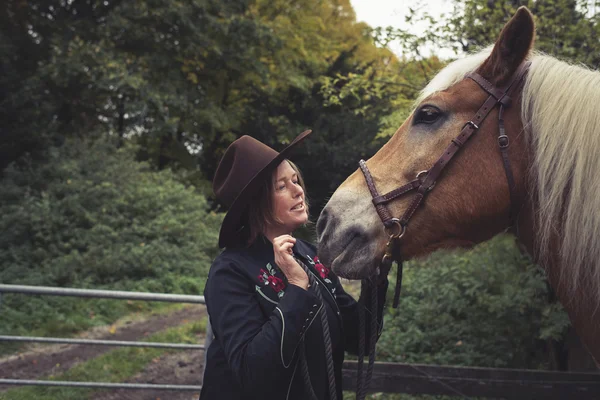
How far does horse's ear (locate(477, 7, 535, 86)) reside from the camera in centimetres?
173

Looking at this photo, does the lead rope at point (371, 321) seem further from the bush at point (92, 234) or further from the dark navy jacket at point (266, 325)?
the bush at point (92, 234)

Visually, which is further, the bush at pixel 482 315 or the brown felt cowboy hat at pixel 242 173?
the bush at pixel 482 315

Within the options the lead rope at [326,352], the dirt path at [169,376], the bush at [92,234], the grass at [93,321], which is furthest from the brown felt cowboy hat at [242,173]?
the bush at [92,234]

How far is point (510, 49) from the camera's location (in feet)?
5.87

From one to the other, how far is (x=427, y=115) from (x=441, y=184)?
0.86 feet

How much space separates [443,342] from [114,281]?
18.9 feet

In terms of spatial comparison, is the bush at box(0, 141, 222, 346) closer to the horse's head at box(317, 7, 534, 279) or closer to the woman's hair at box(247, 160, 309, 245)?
the woman's hair at box(247, 160, 309, 245)

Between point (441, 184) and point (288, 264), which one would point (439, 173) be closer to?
point (441, 184)

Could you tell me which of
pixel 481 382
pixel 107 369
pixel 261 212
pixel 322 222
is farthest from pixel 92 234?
pixel 322 222

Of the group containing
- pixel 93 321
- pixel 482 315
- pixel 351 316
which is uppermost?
pixel 351 316

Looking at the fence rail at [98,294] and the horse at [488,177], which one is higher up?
the horse at [488,177]

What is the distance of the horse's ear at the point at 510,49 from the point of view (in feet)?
5.66

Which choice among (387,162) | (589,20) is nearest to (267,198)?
(387,162)

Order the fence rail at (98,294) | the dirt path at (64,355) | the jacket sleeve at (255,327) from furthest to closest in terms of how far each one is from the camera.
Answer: the dirt path at (64,355)
the fence rail at (98,294)
the jacket sleeve at (255,327)
